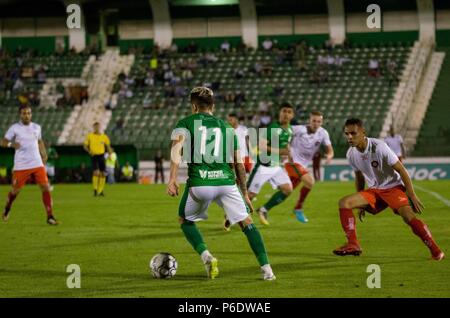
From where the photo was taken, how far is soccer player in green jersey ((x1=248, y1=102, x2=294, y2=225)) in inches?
750

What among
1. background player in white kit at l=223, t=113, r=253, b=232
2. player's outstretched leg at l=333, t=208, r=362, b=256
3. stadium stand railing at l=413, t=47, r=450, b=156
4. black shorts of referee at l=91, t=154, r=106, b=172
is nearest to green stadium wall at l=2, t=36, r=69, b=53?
stadium stand railing at l=413, t=47, r=450, b=156

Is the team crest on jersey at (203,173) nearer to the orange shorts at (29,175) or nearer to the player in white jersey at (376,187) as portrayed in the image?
the player in white jersey at (376,187)

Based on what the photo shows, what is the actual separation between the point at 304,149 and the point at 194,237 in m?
8.95

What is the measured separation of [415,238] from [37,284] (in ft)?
23.0

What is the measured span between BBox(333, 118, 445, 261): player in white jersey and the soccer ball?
2.71m

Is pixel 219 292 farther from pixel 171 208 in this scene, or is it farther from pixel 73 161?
pixel 73 161

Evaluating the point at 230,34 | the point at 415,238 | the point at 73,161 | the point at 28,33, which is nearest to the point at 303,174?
the point at 415,238

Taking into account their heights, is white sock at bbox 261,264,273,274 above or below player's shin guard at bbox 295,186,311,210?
above

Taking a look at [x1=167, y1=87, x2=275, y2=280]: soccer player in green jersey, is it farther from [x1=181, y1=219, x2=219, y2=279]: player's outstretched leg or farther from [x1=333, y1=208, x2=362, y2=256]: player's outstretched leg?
[x1=333, y1=208, x2=362, y2=256]: player's outstretched leg

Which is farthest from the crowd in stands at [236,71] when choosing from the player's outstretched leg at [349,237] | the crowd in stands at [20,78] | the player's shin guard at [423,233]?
the player's shin guard at [423,233]

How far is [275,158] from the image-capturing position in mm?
19734

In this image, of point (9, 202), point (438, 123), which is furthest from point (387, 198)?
point (438, 123)

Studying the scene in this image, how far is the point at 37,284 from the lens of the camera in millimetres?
11383

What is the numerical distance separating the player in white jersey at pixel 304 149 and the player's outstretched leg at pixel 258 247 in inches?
348
